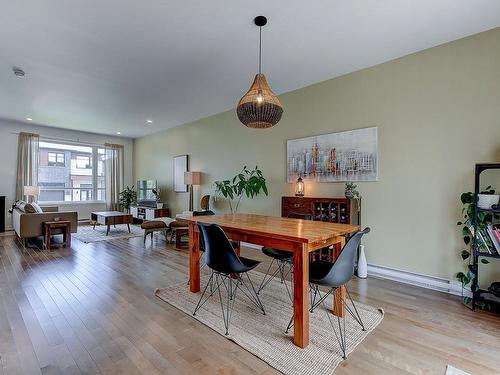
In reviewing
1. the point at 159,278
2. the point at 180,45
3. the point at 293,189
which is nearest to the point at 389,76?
the point at 293,189

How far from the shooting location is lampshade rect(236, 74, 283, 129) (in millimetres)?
2504

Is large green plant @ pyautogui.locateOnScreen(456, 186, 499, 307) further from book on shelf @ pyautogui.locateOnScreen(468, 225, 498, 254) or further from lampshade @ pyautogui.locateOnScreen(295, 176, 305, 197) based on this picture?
lampshade @ pyautogui.locateOnScreen(295, 176, 305, 197)

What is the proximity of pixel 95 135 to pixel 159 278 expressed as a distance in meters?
6.77

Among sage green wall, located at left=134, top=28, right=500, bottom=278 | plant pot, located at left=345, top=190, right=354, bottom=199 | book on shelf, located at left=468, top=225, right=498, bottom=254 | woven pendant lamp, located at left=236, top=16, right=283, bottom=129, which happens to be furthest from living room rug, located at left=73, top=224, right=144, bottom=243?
book on shelf, located at left=468, top=225, right=498, bottom=254

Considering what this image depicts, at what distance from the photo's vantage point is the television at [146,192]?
303 inches

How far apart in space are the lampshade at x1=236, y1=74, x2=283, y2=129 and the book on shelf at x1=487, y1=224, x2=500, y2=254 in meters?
2.33

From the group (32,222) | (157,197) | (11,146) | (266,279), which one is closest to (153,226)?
(32,222)

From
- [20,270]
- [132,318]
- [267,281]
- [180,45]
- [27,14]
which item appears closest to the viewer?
[132,318]

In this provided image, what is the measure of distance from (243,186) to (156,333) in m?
3.03

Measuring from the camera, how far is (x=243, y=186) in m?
4.81

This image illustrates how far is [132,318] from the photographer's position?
91.7 inches

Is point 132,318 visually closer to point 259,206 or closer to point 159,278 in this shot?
point 159,278

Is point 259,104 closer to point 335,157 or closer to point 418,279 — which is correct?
point 335,157

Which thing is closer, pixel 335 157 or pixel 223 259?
pixel 223 259
